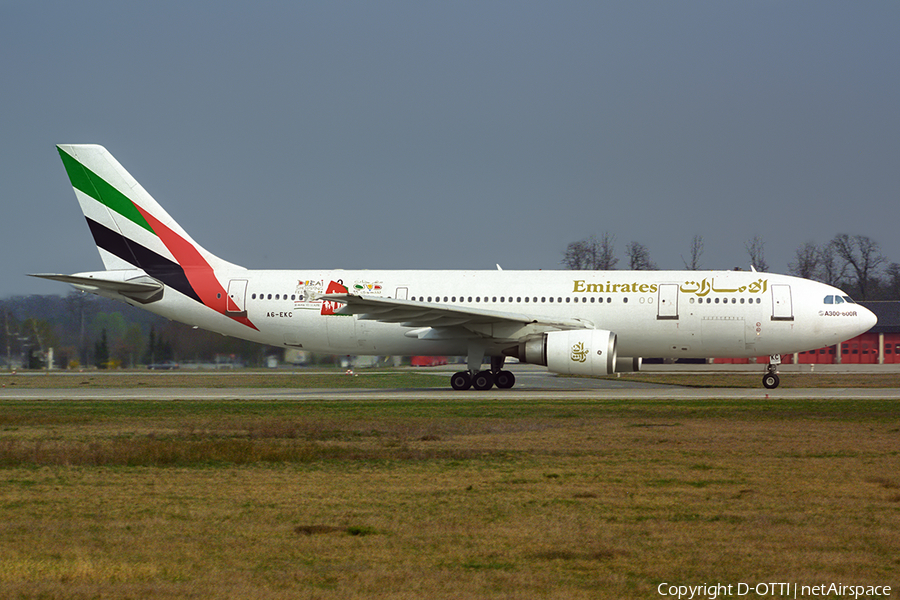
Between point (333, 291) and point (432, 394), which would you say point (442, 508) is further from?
point (333, 291)

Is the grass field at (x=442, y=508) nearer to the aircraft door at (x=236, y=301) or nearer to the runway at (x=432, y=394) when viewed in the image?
the runway at (x=432, y=394)

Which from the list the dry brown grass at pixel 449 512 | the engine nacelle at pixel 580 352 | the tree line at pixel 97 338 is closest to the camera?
the dry brown grass at pixel 449 512

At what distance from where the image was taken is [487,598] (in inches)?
224

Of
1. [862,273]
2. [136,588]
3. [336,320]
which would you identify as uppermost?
[862,273]

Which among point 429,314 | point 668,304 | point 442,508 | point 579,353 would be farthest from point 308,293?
point 442,508

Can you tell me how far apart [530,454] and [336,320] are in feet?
52.2

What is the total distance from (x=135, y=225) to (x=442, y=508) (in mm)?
22173

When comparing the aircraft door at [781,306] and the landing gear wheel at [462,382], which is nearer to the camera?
the aircraft door at [781,306]

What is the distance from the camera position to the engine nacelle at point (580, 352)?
81.9 ft

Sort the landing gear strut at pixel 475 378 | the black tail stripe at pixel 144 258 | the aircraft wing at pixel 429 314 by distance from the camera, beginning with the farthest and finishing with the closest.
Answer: the black tail stripe at pixel 144 258 < the landing gear strut at pixel 475 378 < the aircraft wing at pixel 429 314

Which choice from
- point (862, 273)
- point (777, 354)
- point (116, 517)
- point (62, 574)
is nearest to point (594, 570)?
point (62, 574)

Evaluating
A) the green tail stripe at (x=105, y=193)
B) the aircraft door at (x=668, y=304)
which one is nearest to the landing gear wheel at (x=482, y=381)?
the aircraft door at (x=668, y=304)

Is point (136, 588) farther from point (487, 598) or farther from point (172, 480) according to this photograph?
point (172, 480)

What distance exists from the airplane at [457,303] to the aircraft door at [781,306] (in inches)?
1.3
